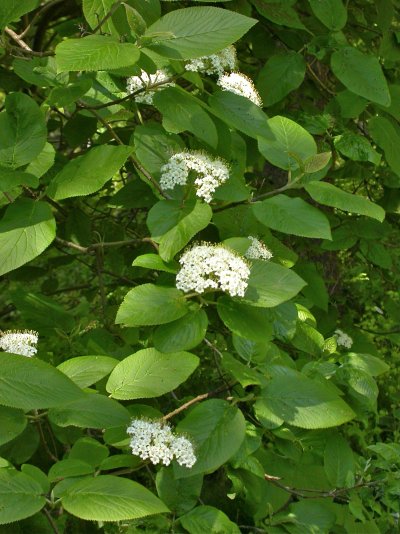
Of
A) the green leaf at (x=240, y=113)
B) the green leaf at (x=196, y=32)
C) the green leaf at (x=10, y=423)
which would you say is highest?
the green leaf at (x=196, y=32)

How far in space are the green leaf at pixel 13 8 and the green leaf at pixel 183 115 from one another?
1.05ft

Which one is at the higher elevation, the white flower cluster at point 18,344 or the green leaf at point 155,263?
the green leaf at point 155,263

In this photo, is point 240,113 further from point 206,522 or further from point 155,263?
point 206,522

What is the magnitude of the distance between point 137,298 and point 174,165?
319mm

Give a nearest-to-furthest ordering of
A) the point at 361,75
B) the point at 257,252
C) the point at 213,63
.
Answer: the point at 257,252 < the point at 213,63 < the point at 361,75

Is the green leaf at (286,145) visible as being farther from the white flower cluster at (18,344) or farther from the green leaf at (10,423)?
the green leaf at (10,423)

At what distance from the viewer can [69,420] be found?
1312 mm

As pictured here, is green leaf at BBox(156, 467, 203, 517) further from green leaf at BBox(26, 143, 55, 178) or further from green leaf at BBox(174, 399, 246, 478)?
green leaf at BBox(26, 143, 55, 178)

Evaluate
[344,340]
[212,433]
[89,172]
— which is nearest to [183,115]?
[89,172]

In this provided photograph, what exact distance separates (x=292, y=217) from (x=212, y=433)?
18.3 inches

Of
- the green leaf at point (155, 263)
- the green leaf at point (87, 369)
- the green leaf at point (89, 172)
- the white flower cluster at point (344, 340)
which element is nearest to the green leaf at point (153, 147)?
the green leaf at point (89, 172)

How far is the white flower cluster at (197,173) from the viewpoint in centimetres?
150

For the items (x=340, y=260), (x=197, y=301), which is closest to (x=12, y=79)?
(x=197, y=301)

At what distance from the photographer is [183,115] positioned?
5.09 feet
